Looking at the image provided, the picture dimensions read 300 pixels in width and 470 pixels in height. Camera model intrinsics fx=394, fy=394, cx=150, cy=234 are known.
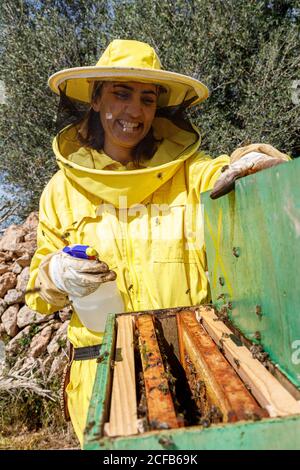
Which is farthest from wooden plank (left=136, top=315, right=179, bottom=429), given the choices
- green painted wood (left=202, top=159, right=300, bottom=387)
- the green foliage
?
the green foliage

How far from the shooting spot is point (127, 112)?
2205mm

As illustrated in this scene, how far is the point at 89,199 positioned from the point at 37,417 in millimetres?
3079

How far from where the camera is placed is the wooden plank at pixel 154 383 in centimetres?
90

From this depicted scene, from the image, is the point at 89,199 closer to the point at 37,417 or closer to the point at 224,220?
the point at 224,220

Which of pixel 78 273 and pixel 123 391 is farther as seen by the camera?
pixel 78 273

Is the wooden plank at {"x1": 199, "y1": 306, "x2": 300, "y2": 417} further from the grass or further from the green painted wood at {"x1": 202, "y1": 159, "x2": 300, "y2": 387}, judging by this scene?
the grass

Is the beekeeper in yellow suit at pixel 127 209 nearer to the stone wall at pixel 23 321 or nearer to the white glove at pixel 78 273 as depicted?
the white glove at pixel 78 273

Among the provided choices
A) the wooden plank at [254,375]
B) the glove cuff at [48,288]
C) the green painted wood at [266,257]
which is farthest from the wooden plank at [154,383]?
the glove cuff at [48,288]

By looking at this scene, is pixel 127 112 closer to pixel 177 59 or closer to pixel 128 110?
pixel 128 110

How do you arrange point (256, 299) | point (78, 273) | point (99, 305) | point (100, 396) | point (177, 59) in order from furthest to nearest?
point (177, 59) → point (99, 305) → point (78, 273) → point (256, 299) → point (100, 396)

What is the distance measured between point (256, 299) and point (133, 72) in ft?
4.51

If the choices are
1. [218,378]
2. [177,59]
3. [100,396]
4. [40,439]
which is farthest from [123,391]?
[177,59]

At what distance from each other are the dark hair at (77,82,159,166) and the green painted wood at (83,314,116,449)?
1.22 metres

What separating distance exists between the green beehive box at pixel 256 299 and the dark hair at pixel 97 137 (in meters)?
0.84
